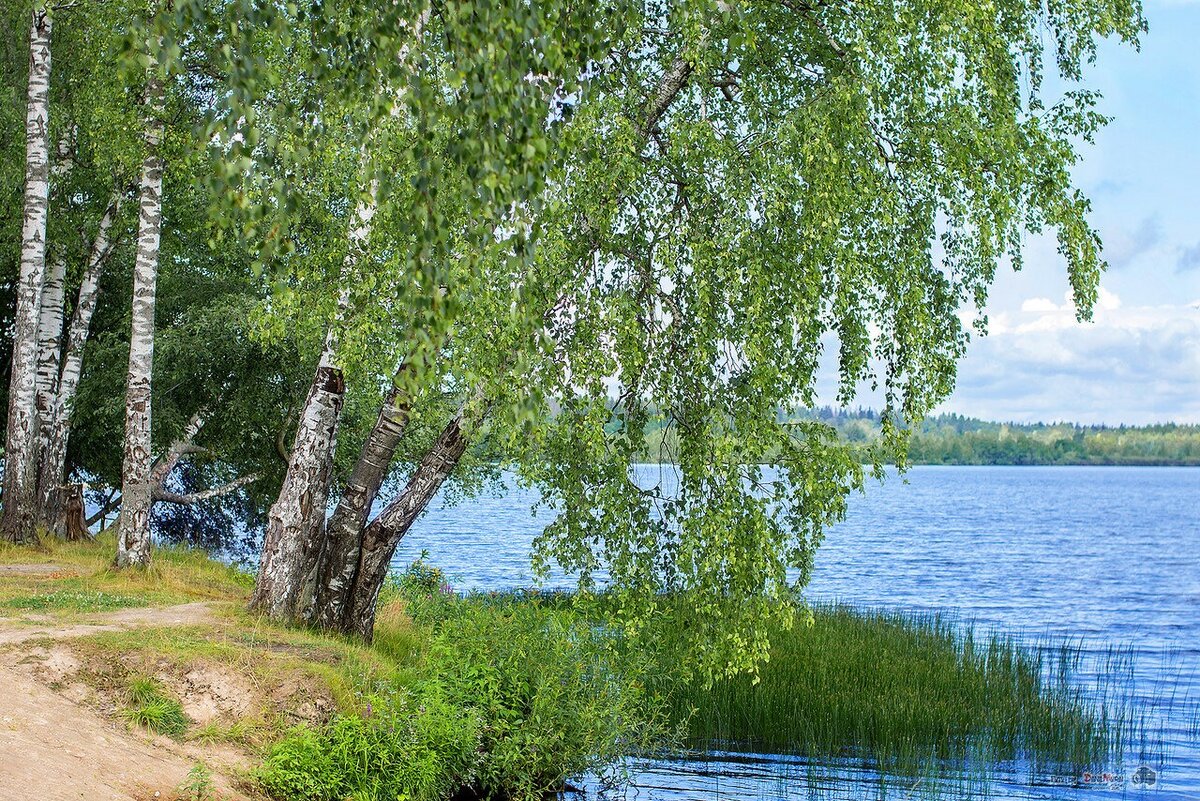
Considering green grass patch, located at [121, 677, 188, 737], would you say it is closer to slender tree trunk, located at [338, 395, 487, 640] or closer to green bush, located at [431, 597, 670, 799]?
green bush, located at [431, 597, 670, 799]

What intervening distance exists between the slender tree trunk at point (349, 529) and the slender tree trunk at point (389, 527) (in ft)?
0.26

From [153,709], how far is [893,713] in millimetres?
9435

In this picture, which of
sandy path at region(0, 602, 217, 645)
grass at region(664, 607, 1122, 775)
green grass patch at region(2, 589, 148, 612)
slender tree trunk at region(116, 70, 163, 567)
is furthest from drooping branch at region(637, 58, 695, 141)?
green grass patch at region(2, 589, 148, 612)

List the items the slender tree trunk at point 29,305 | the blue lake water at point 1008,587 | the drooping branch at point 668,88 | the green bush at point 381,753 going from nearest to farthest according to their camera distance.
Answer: the green bush at point 381,753
the drooping branch at point 668,88
the blue lake water at point 1008,587
the slender tree trunk at point 29,305

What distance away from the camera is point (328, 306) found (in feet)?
36.7

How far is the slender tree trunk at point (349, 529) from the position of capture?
12.3 metres

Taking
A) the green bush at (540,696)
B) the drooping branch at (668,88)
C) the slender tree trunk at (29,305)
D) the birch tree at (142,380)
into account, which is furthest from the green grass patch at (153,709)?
the slender tree trunk at (29,305)

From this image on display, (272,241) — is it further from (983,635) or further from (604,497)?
(983,635)

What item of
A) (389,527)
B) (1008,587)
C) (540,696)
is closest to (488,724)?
(540,696)

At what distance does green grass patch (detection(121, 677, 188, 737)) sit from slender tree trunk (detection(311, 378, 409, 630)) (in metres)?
2.68

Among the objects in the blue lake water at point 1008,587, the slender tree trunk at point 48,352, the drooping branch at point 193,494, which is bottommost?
the blue lake water at point 1008,587

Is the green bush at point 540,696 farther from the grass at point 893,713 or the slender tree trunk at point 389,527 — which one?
the grass at point 893,713

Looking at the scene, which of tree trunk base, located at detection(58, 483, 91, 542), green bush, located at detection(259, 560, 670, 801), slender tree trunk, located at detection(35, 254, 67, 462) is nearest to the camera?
green bush, located at detection(259, 560, 670, 801)

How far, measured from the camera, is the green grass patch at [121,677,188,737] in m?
9.43
